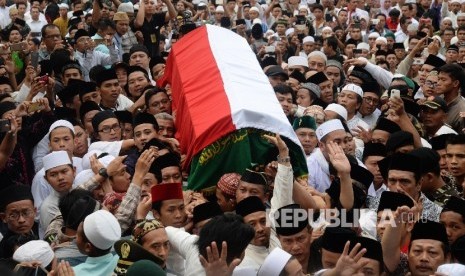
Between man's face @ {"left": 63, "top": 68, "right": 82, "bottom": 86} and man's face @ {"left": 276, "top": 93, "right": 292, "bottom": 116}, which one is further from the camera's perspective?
man's face @ {"left": 63, "top": 68, "right": 82, "bottom": 86}

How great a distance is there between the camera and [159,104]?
862cm

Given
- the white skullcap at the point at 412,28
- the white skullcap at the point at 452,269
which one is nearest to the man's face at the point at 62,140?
the white skullcap at the point at 452,269

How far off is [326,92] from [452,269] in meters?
4.94

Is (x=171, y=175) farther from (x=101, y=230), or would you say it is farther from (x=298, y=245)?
(x=101, y=230)

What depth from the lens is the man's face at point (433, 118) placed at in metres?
8.55

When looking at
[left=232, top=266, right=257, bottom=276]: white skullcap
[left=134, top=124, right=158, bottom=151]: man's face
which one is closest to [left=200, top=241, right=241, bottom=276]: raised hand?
[left=232, top=266, right=257, bottom=276]: white skullcap

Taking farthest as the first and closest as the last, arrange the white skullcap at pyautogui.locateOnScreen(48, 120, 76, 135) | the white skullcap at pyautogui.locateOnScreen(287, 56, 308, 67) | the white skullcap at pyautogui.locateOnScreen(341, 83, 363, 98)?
the white skullcap at pyautogui.locateOnScreen(287, 56, 308, 67)
the white skullcap at pyautogui.locateOnScreen(341, 83, 363, 98)
the white skullcap at pyautogui.locateOnScreen(48, 120, 76, 135)

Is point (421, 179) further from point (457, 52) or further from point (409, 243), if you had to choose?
point (457, 52)

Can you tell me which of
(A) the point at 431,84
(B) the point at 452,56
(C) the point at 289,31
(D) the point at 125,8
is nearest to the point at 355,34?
(C) the point at 289,31

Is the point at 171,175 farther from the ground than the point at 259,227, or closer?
closer

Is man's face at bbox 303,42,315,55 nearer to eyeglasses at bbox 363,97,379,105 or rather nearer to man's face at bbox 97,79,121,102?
eyeglasses at bbox 363,97,379,105

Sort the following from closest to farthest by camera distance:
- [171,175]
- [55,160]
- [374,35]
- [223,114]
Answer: [171,175]
[55,160]
[223,114]
[374,35]

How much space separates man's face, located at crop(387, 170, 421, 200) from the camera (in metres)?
6.20

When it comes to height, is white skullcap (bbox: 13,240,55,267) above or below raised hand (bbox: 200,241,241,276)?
below
